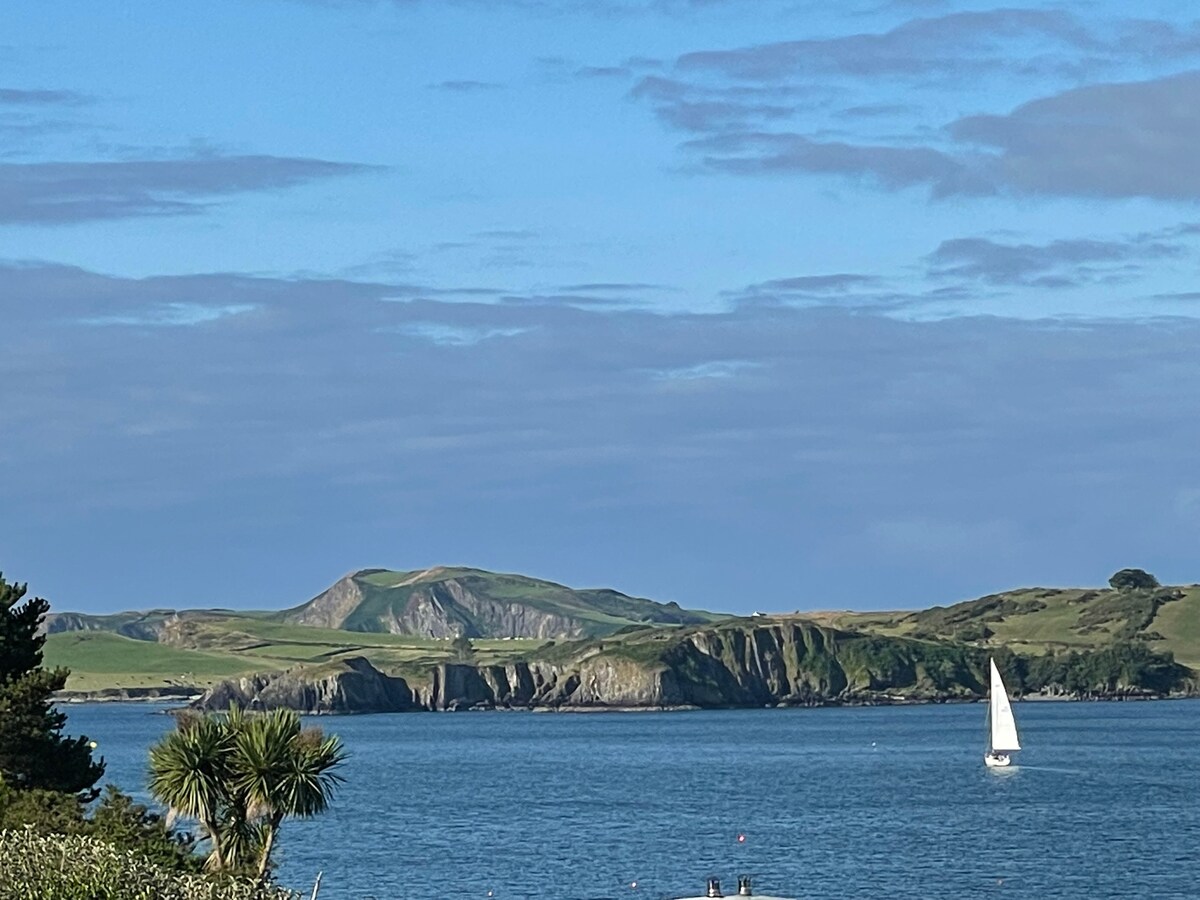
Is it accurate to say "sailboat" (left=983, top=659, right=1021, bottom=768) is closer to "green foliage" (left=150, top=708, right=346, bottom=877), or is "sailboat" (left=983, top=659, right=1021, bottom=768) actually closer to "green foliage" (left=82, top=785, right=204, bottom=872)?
"green foliage" (left=82, top=785, right=204, bottom=872)

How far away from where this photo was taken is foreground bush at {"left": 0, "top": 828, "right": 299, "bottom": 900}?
31.3 m

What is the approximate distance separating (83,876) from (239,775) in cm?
1185

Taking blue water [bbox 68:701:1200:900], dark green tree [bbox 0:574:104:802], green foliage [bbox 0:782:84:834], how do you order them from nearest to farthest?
green foliage [bbox 0:782:84:834]
dark green tree [bbox 0:574:104:802]
blue water [bbox 68:701:1200:900]

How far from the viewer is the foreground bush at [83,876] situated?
31.3 metres

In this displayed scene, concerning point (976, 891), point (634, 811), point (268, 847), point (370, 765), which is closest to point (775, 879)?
point (976, 891)

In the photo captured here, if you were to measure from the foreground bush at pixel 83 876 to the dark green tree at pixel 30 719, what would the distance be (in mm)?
19572

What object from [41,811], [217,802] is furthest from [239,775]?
[41,811]

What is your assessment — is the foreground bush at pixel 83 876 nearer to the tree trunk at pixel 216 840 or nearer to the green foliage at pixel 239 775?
the green foliage at pixel 239 775

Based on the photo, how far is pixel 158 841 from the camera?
143 ft

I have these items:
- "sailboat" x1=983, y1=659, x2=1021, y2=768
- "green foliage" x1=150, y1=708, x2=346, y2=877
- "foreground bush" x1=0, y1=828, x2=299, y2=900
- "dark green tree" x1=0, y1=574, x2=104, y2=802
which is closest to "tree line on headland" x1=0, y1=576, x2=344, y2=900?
"green foliage" x1=150, y1=708, x2=346, y2=877

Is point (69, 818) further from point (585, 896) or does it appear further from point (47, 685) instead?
point (585, 896)

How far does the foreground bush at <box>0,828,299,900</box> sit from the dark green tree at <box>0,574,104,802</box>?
19.6m

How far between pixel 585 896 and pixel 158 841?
4079cm

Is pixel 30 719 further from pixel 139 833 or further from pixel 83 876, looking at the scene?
pixel 83 876
